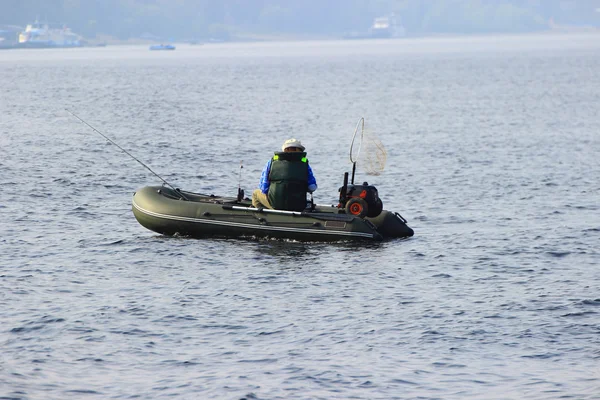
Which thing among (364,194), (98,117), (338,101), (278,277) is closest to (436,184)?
(364,194)

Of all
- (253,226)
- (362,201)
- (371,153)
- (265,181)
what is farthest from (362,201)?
(253,226)

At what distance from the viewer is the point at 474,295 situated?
47.6 feet

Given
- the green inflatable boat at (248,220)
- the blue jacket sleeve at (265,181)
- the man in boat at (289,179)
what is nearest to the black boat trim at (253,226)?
the green inflatable boat at (248,220)

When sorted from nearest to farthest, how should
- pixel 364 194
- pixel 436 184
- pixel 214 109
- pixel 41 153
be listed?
1. pixel 364 194
2. pixel 436 184
3. pixel 41 153
4. pixel 214 109

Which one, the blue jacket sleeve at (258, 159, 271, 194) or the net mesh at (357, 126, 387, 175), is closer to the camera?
the blue jacket sleeve at (258, 159, 271, 194)

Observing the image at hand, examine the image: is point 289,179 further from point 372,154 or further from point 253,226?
point 372,154

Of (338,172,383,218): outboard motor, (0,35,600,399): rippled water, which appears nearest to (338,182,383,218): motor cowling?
(338,172,383,218): outboard motor

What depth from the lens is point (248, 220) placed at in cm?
1769

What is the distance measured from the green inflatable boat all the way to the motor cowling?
0.08 m

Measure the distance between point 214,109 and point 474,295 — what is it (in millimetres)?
39532

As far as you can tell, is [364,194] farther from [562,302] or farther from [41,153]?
[41,153]

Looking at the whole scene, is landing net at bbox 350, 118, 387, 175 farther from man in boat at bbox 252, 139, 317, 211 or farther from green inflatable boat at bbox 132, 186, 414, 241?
man in boat at bbox 252, 139, 317, 211

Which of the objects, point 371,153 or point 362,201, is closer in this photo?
point 362,201

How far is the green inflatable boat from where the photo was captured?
57.3 feet
